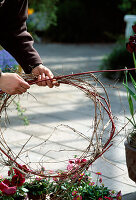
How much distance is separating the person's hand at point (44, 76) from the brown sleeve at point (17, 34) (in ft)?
0.44

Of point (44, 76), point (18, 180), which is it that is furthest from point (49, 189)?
point (44, 76)

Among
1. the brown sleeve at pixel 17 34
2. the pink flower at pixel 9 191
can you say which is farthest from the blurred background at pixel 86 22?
the pink flower at pixel 9 191

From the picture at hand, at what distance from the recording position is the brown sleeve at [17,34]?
2.46 m

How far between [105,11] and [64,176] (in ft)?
42.7

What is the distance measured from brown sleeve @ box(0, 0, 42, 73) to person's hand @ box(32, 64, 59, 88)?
0.44ft

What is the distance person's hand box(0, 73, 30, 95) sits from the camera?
1.95 m

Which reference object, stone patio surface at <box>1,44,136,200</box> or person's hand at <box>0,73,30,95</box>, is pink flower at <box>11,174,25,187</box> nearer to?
stone patio surface at <box>1,44,136,200</box>

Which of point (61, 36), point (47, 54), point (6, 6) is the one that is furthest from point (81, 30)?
point (6, 6)

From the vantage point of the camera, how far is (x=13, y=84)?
6.39 feet

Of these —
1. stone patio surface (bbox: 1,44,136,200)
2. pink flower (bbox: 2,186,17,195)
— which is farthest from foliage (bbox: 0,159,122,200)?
stone patio surface (bbox: 1,44,136,200)

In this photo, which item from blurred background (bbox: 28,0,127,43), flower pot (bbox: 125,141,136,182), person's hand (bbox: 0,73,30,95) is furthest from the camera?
blurred background (bbox: 28,0,127,43)

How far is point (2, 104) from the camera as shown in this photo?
7.70ft

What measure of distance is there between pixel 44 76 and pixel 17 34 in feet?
1.75

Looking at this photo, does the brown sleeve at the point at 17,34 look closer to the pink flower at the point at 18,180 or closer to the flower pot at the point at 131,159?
the pink flower at the point at 18,180
